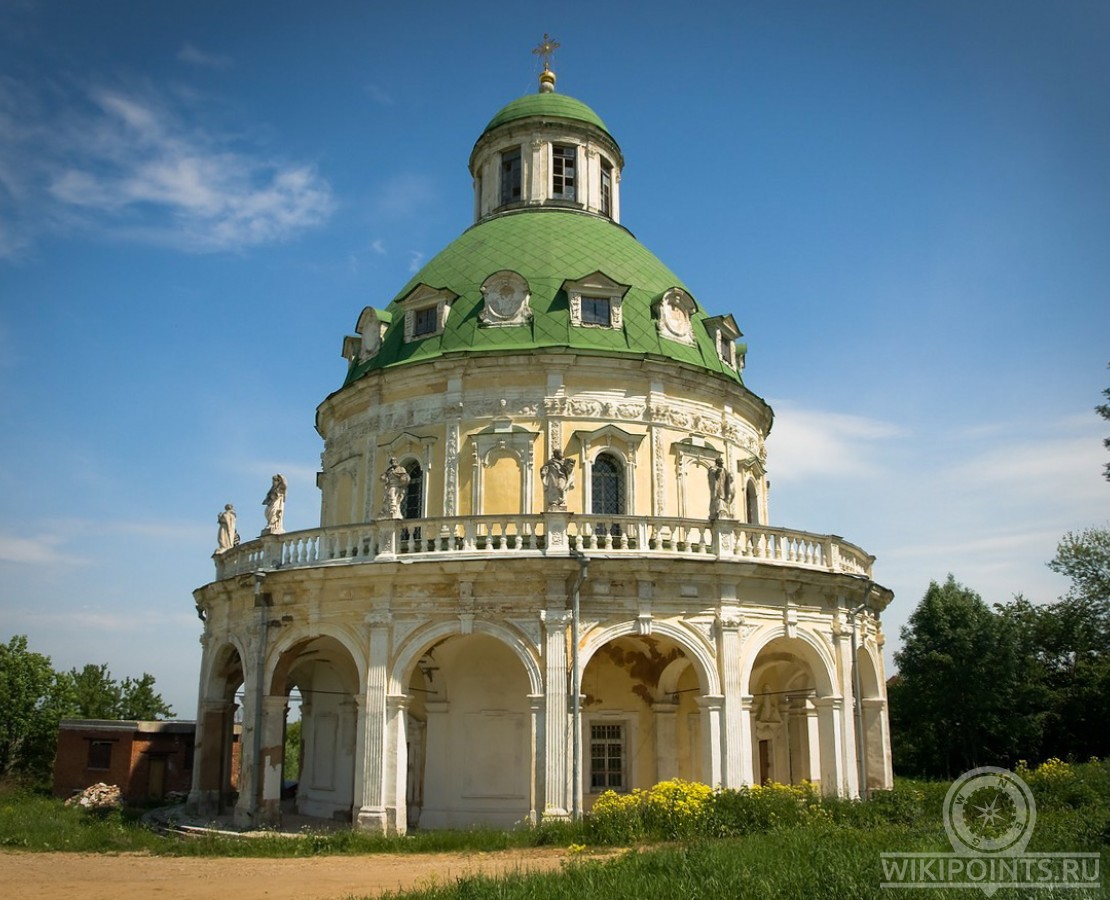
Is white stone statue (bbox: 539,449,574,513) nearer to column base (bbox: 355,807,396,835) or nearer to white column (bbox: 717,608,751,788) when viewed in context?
white column (bbox: 717,608,751,788)

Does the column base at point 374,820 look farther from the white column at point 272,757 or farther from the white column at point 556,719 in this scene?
the white column at point 556,719

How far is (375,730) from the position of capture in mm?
20797

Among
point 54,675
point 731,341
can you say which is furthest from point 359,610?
point 54,675

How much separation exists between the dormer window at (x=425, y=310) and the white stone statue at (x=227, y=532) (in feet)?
21.2

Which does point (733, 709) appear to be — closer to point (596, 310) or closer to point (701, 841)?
point (701, 841)

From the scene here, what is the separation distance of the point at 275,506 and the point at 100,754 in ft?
46.5

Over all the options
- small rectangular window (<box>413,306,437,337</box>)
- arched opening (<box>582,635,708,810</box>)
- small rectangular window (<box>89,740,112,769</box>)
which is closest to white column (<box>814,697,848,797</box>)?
arched opening (<box>582,635,708,810</box>)

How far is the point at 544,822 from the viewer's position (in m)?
19.1

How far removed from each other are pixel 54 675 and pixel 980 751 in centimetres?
3889

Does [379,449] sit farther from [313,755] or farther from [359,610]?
[313,755]

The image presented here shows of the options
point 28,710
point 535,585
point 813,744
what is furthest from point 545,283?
point 28,710

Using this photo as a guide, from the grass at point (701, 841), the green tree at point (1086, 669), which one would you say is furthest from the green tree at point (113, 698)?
the green tree at point (1086, 669)

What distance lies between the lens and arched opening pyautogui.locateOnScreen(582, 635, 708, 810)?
23406 mm

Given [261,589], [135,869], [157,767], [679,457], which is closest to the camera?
[135,869]
